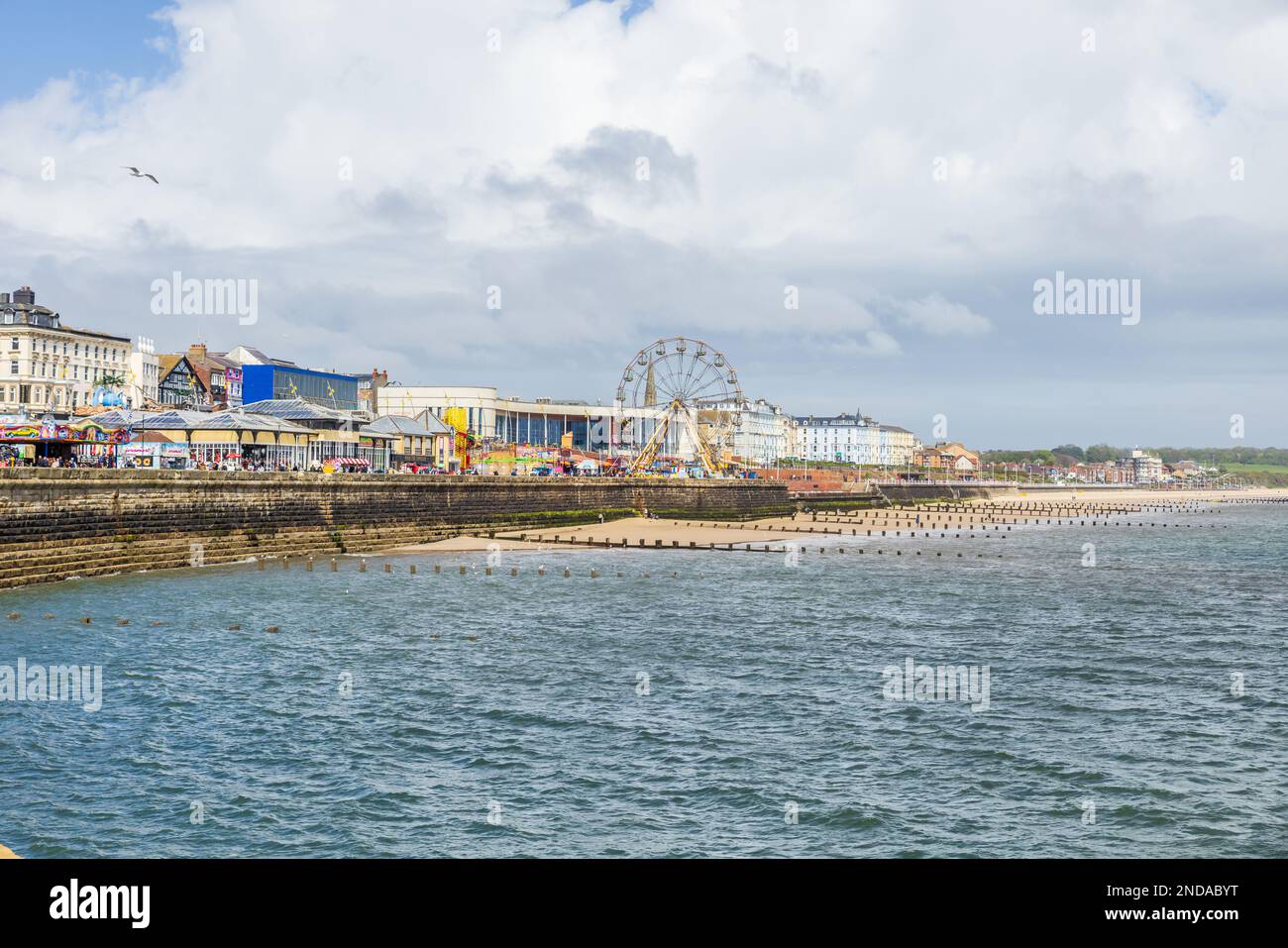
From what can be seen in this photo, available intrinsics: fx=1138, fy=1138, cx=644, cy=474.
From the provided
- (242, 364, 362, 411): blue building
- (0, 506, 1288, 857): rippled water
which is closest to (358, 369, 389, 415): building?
(242, 364, 362, 411): blue building

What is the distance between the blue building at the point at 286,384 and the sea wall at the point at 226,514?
4116cm

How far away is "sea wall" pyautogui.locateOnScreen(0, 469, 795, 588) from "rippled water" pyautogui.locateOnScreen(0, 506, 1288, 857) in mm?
3745

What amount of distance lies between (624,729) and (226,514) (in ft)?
139

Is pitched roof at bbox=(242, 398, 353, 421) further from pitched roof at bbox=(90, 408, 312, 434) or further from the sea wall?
the sea wall

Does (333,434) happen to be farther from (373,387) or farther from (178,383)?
(373,387)

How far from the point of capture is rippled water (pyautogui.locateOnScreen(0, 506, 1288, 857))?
19.0m

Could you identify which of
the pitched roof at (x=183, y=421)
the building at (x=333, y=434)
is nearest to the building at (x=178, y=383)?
the building at (x=333, y=434)

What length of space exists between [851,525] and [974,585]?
58.7 meters

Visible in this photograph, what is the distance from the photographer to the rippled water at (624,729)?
62.5 ft

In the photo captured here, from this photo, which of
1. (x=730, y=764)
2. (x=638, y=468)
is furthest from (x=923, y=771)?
(x=638, y=468)

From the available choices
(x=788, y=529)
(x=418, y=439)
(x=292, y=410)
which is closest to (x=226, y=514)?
(x=292, y=410)

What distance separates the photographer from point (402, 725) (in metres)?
25.9

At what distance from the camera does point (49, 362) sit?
363ft
